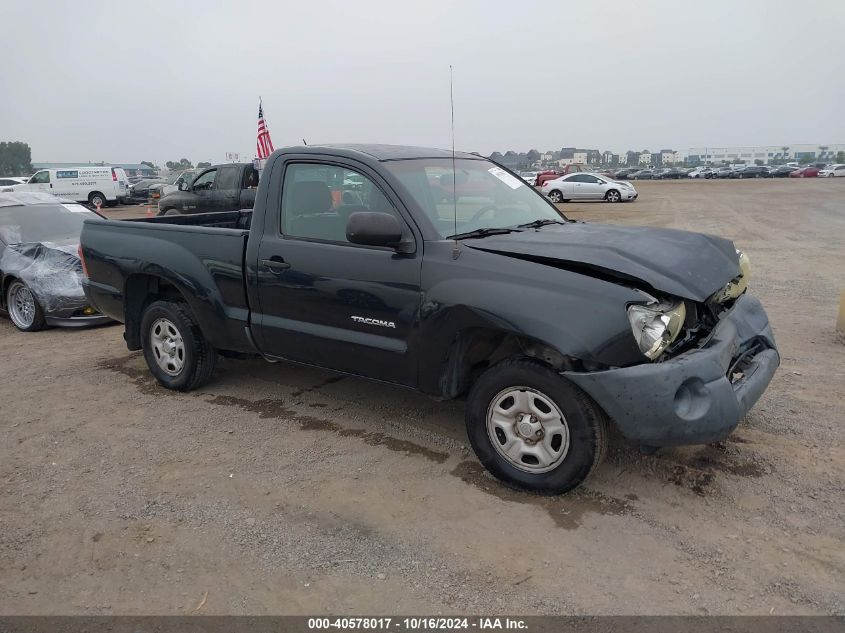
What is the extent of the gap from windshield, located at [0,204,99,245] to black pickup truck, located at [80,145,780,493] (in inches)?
159

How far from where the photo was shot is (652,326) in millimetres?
3297

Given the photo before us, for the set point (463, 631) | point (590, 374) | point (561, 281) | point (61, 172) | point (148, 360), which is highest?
point (61, 172)

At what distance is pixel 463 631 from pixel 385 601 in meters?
0.37

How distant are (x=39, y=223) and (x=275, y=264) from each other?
5.66 metres

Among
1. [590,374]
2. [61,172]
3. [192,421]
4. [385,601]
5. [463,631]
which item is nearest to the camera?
[463,631]

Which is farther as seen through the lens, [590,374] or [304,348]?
[304,348]

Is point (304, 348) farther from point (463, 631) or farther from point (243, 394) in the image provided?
point (463, 631)

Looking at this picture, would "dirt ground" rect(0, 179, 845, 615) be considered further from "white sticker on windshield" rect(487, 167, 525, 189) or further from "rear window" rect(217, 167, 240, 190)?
"rear window" rect(217, 167, 240, 190)

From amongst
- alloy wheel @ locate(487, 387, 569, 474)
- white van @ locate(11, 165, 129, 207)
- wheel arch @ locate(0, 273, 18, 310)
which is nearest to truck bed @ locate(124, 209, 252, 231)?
wheel arch @ locate(0, 273, 18, 310)

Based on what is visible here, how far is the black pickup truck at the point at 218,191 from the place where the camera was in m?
15.5

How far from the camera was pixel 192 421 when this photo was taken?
4852 millimetres

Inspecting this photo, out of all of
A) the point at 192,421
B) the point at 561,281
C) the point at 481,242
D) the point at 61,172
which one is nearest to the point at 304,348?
the point at 192,421

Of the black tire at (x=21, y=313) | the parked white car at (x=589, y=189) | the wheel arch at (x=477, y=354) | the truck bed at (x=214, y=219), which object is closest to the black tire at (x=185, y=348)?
the truck bed at (x=214, y=219)

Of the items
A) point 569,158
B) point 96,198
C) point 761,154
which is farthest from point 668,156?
point 96,198
